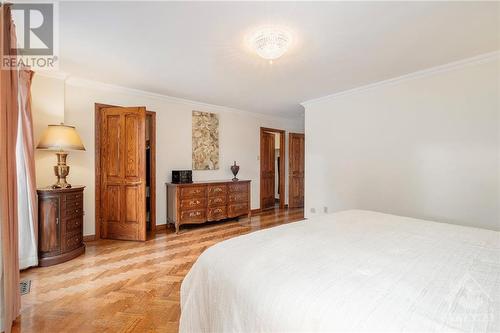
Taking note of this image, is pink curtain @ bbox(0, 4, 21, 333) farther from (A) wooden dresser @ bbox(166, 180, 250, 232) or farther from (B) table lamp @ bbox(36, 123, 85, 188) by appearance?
(A) wooden dresser @ bbox(166, 180, 250, 232)

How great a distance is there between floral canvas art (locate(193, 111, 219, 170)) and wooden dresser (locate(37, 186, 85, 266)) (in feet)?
6.99

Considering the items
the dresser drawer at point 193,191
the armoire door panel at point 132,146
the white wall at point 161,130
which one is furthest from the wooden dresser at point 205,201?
the armoire door panel at point 132,146

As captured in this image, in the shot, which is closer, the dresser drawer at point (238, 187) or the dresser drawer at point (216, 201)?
the dresser drawer at point (216, 201)

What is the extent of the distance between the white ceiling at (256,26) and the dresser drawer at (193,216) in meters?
2.10

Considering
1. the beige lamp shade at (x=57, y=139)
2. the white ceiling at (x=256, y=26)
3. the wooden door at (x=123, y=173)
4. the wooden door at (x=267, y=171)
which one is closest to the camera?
the white ceiling at (x=256, y=26)

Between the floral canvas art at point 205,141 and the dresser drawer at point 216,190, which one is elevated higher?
the floral canvas art at point 205,141

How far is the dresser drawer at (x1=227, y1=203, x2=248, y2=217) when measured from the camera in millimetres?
4559

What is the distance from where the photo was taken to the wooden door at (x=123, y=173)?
3420 millimetres

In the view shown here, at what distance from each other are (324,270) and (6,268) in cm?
201

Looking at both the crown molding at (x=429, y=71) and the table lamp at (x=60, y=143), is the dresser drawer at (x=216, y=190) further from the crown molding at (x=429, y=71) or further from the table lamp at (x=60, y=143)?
the crown molding at (x=429, y=71)

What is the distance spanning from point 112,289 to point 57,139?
1.89 metres

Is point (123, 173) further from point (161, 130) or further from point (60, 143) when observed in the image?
point (161, 130)

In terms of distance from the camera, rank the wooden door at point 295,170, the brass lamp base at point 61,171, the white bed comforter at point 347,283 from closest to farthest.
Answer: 1. the white bed comforter at point 347,283
2. the brass lamp base at point 61,171
3. the wooden door at point 295,170

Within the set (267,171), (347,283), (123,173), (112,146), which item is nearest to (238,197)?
(267,171)
